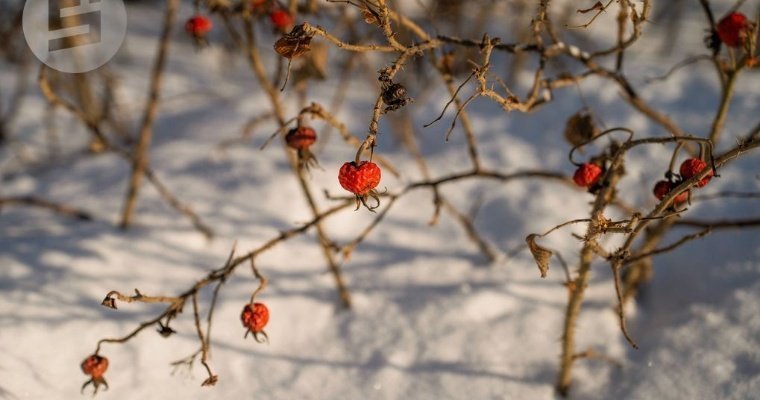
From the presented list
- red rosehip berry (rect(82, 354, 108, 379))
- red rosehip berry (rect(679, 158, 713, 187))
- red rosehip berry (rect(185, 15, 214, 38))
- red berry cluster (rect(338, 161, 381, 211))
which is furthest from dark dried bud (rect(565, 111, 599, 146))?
red rosehip berry (rect(82, 354, 108, 379))

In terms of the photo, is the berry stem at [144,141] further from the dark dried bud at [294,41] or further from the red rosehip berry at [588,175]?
the red rosehip berry at [588,175]

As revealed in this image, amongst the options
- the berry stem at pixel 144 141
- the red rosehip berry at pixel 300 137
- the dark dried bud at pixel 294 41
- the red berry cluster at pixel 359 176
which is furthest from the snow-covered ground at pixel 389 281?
the dark dried bud at pixel 294 41

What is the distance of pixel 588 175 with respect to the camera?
3.59ft

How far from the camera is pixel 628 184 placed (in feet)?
6.79

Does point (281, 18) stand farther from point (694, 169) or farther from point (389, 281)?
point (694, 169)

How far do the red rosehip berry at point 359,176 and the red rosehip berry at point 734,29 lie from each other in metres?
0.81

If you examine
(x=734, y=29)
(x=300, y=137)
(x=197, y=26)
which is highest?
(x=197, y=26)

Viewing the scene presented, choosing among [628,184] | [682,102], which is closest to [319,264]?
[628,184]

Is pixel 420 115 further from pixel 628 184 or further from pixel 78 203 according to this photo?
pixel 78 203

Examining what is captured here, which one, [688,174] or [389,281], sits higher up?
[389,281]

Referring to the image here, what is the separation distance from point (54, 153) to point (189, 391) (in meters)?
1.75

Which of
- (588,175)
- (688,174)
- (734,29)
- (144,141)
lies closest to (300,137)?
(588,175)

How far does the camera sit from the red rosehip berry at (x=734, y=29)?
3.58ft

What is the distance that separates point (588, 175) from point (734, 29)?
1.40ft
